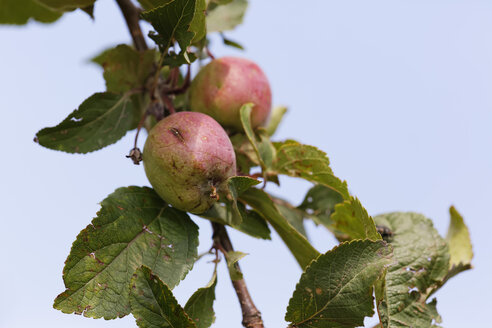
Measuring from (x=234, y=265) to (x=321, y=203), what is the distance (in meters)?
0.55

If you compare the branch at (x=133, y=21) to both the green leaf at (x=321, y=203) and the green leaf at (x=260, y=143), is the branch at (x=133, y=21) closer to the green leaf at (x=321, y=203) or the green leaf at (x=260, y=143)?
the green leaf at (x=260, y=143)

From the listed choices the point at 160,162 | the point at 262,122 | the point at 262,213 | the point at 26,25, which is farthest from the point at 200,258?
the point at 26,25

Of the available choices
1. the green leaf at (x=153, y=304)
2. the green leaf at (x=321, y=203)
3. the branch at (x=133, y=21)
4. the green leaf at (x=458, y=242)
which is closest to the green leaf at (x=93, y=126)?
the branch at (x=133, y=21)

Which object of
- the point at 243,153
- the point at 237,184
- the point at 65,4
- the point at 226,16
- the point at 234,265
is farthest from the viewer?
the point at 226,16

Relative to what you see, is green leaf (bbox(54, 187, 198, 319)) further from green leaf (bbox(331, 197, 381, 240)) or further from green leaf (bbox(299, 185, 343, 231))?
green leaf (bbox(299, 185, 343, 231))

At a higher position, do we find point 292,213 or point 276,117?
point 276,117

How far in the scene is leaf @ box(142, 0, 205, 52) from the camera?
1213 mm

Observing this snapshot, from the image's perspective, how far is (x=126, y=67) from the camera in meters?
1.53

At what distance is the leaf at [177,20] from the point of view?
1.21m

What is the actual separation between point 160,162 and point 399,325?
0.74 m

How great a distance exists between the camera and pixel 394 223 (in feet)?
5.41

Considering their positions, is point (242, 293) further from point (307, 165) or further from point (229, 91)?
point (229, 91)

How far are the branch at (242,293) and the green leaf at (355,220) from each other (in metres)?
0.32

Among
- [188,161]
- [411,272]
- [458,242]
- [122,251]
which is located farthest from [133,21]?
[458,242]
